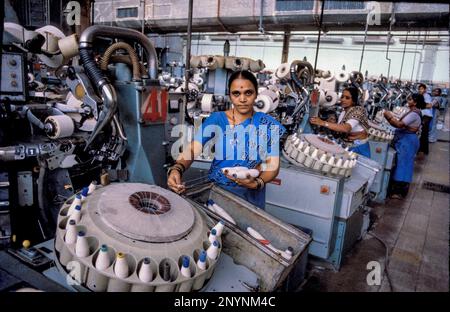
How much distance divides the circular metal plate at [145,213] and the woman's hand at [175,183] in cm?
12

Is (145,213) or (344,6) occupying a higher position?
(344,6)

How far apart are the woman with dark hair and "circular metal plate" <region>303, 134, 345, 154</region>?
7.22 ft

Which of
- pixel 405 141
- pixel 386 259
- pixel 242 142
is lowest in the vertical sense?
pixel 386 259

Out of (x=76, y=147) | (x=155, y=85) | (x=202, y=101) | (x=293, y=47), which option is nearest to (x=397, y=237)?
(x=202, y=101)

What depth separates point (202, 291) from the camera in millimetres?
1122

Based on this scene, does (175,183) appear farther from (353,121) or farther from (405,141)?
(405,141)

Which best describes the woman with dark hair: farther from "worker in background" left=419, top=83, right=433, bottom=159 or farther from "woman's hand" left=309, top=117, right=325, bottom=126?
"worker in background" left=419, top=83, right=433, bottom=159

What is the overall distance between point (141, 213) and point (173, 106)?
1.58 m

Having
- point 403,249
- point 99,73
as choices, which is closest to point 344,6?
point 403,249

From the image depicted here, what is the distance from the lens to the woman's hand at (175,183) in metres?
1.55

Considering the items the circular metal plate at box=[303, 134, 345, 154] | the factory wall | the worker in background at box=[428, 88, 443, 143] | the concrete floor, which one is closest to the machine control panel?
the circular metal plate at box=[303, 134, 345, 154]

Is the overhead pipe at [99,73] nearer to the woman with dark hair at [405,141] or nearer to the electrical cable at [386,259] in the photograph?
the electrical cable at [386,259]

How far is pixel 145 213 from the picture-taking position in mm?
1179

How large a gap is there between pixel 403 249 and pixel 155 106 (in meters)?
2.86
